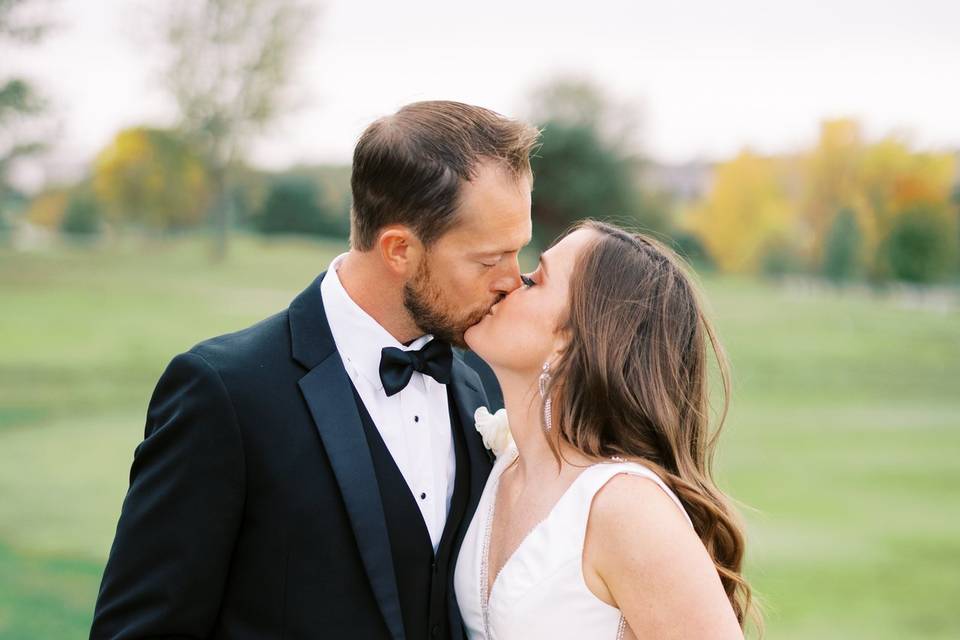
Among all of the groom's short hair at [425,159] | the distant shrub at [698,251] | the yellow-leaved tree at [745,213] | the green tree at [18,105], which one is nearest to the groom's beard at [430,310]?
the groom's short hair at [425,159]

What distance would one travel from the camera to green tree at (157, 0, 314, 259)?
18703 mm

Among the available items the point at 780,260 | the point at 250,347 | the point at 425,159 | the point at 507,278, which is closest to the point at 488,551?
the point at 507,278

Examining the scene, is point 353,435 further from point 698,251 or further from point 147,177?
point 698,251

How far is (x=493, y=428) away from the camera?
2654mm

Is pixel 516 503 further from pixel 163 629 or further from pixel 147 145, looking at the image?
pixel 147 145

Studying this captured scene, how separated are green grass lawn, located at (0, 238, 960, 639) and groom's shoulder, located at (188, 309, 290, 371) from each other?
1.52m

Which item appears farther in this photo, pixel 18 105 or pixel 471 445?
pixel 18 105

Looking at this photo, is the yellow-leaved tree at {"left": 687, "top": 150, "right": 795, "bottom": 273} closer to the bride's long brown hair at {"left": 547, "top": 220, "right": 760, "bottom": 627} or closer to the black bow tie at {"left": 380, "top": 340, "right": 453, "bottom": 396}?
the bride's long brown hair at {"left": 547, "top": 220, "right": 760, "bottom": 627}

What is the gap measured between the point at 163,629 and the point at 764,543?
8625mm

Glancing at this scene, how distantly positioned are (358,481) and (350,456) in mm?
63

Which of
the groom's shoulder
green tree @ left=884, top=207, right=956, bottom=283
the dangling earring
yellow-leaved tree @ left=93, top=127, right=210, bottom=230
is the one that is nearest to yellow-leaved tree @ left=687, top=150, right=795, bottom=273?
green tree @ left=884, top=207, right=956, bottom=283

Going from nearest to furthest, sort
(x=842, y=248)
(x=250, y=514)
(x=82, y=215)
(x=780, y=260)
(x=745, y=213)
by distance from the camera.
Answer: (x=250, y=514) → (x=82, y=215) → (x=842, y=248) → (x=745, y=213) → (x=780, y=260)

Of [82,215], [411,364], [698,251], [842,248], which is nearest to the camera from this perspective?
[411,364]

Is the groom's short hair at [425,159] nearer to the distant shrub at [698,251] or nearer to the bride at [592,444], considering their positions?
the bride at [592,444]
